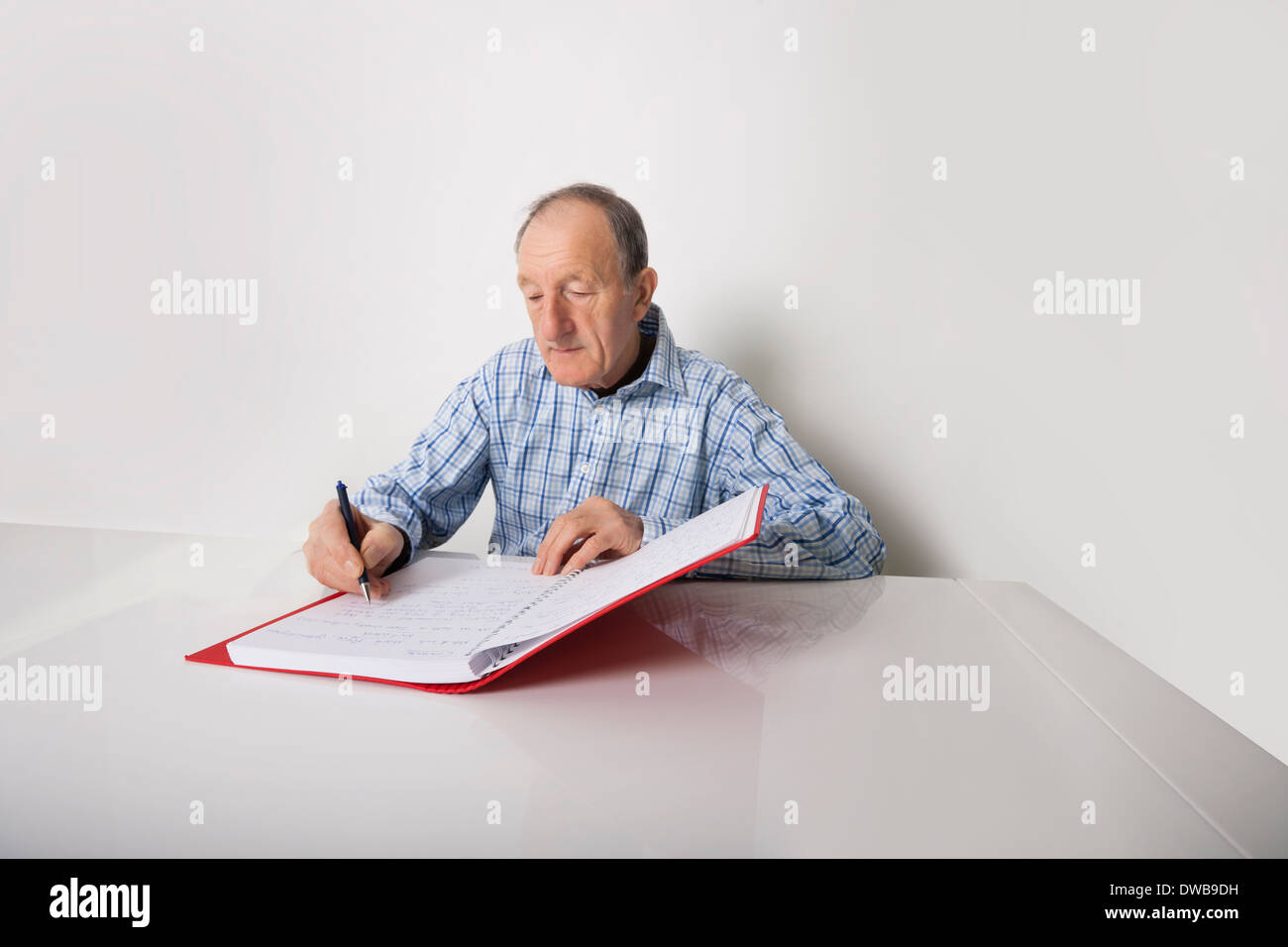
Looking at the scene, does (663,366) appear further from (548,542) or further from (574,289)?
(548,542)

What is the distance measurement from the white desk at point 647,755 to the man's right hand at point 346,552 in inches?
4.3

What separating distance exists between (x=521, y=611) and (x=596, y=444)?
663mm

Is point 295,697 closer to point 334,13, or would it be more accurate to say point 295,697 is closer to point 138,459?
point 138,459

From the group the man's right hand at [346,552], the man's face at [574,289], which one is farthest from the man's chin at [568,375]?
the man's right hand at [346,552]

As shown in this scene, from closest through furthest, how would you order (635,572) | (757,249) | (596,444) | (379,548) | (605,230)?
(635,572) < (379,548) < (605,230) < (596,444) < (757,249)

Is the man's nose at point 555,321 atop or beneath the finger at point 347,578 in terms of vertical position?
atop

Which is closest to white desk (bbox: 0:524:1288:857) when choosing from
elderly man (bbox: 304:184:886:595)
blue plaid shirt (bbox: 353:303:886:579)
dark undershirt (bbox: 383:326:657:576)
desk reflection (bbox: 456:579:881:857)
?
desk reflection (bbox: 456:579:881:857)

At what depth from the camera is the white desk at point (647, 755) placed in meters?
0.47

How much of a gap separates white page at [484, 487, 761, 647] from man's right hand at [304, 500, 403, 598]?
0.75 feet

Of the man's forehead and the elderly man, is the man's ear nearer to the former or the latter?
the elderly man

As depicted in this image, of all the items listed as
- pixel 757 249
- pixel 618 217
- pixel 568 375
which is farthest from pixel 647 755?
pixel 757 249

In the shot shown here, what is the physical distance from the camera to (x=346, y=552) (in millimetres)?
956

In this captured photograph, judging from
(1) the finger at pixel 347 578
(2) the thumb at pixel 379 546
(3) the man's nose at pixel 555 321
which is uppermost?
(3) the man's nose at pixel 555 321

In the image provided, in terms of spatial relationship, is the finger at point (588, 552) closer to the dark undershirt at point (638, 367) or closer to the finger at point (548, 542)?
the finger at point (548, 542)
